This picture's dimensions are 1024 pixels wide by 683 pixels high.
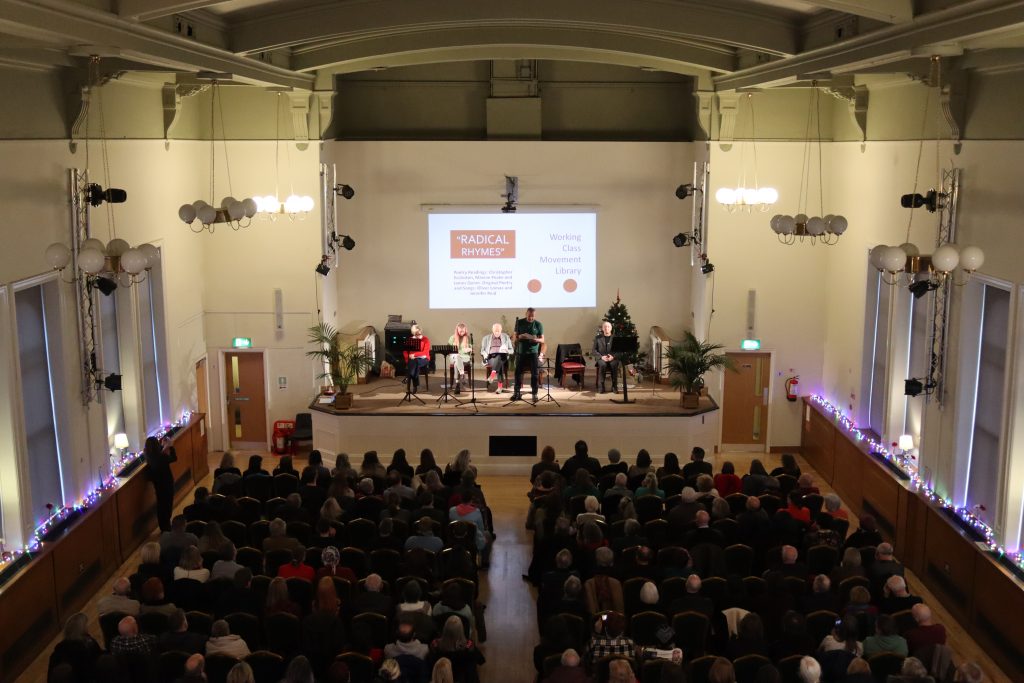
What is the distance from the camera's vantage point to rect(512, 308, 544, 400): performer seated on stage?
1566 centimetres

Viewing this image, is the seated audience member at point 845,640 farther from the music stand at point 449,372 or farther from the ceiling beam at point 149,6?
the music stand at point 449,372

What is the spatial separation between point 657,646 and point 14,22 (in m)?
6.26

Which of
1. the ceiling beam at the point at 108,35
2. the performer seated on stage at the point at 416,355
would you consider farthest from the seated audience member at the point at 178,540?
the performer seated on stage at the point at 416,355

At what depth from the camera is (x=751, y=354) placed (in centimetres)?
1653

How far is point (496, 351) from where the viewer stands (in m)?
15.9

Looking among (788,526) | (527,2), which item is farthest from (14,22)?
(788,526)

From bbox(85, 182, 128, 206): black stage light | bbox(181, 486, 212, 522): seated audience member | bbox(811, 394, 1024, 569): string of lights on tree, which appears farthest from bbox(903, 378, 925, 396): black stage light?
bbox(85, 182, 128, 206): black stage light

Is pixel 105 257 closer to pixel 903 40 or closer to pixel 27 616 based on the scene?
pixel 27 616

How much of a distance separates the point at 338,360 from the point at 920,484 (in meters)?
8.14

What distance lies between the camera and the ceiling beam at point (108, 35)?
283 inches

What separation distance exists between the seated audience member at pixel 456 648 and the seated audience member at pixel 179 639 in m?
1.71

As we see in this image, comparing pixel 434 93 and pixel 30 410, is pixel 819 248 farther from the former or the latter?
pixel 30 410

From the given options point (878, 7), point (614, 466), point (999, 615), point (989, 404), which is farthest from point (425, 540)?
point (878, 7)

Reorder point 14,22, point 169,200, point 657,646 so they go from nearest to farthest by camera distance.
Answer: point 14,22 → point 657,646 → point 169,200
